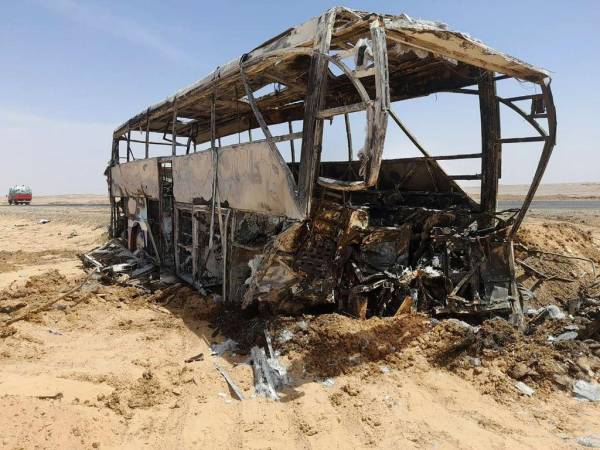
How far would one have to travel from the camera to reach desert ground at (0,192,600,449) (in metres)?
3.64

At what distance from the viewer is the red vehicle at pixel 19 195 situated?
4825cm

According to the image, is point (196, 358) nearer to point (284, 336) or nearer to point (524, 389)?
point (284, 336)

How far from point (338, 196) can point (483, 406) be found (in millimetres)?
3429

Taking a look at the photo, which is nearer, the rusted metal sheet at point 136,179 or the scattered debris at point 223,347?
the scattered debris at point 223,347

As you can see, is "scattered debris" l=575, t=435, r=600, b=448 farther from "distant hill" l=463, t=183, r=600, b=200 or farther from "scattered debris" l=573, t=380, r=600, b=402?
"distant hill" l=463, t=183, r=600, b=200

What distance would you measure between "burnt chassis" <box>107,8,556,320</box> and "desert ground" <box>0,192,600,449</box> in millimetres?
591

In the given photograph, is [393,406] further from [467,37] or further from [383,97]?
[467,37]

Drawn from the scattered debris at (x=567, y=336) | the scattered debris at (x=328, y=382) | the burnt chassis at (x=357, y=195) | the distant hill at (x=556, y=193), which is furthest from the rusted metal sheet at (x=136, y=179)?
the distant hill at (x=556, y=193)

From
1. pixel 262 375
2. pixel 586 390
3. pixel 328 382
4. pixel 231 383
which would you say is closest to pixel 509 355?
pixel 586 390

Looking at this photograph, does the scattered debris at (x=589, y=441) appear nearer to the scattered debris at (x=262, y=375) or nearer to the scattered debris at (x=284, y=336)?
the scattered debris at (x=262, y=375)

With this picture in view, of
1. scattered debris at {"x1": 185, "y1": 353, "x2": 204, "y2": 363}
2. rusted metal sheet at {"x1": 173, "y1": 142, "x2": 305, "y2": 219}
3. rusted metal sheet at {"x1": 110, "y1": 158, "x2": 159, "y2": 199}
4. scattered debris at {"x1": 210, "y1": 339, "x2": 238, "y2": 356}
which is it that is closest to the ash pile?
rusted metal sheet at {"x1": 110, "y1": 158, "x2": 159, "y2": 199}

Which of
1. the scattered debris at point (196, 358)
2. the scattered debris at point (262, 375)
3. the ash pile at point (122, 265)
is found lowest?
the scattered debris at point (196, 358)

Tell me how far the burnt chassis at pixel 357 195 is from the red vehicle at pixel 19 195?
4978 centimetres

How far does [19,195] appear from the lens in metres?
48.5
